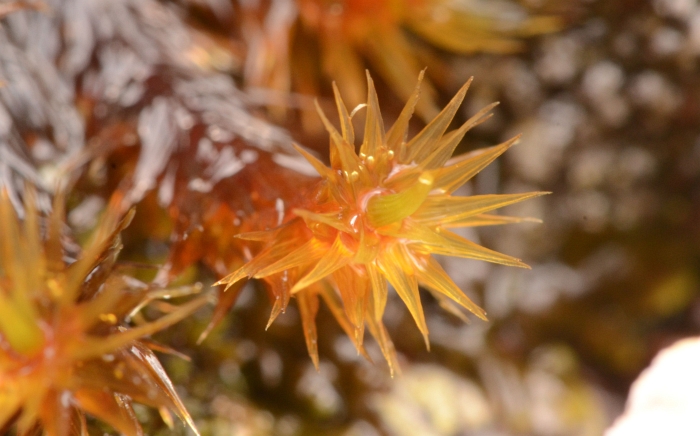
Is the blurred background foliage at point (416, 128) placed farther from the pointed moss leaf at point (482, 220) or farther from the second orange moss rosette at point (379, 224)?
the pointed moss leaf at point (482, 220)

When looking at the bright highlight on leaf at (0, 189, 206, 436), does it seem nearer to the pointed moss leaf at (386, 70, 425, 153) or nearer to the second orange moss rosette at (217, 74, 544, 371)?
the second orange moss rosette at (217, 74, 544, 371)


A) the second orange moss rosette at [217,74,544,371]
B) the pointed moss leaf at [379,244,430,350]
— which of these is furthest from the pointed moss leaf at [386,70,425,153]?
the pointed moss leaf at [379,244,430,350]

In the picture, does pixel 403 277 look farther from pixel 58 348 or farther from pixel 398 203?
pixel 58 348

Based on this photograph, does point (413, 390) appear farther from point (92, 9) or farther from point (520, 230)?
point (92, 9)

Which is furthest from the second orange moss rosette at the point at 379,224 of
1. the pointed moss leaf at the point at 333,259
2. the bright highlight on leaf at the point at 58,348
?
the bright highlight on leaf at the point at 58,348

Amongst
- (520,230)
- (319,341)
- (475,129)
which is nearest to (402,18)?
(475,129)
